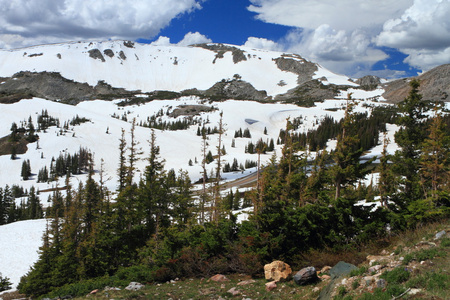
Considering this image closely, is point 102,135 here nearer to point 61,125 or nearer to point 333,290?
point 61,125

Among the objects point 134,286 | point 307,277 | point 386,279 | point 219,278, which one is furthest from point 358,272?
point 134,286

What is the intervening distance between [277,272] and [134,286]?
9347 millimetres

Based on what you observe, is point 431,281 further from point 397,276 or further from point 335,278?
point 335,278

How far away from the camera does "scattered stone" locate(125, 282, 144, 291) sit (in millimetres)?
17403

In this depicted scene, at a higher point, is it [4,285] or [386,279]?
[386,279]

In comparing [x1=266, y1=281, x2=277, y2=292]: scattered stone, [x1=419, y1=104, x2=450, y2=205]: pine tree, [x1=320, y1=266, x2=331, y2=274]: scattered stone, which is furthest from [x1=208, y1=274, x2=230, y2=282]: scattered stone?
[x1=419, y1=104, x2=450, y2=205]: pine tree

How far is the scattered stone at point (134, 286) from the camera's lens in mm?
17403

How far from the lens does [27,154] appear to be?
145m

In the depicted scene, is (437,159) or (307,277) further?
(437,159)

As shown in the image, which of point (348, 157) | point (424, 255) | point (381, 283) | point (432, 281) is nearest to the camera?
point (432, 281)

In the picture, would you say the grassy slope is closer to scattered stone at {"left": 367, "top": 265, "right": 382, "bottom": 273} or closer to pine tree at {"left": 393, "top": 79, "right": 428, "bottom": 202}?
scattered stone at {"left": 367, "top": 265, "right": 382, "bottom": 273}

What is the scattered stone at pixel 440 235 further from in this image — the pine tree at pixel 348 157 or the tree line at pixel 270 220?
the pine tree at pixel 348 157

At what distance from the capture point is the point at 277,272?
14469 millimetres

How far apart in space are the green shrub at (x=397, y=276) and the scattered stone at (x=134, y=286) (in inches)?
548
